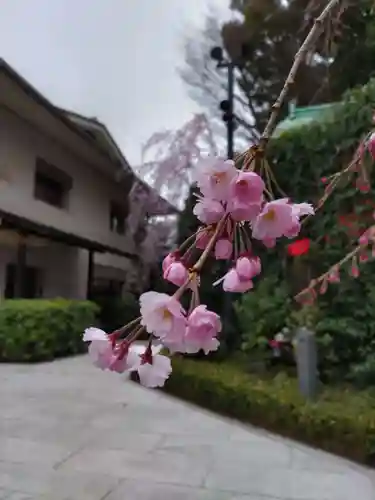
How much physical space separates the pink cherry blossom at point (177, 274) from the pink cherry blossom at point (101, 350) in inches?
5.4

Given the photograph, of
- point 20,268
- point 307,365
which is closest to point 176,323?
point 307,365

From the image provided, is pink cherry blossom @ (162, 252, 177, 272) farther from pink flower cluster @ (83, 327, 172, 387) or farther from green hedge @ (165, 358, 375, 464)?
green hedge @ (165, 358, 375, 464)

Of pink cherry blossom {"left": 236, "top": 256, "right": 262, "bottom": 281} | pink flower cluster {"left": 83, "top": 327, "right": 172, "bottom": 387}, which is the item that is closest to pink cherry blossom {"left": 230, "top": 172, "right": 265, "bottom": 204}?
pink cherry blossom {"left": 236, "top": 256, "right": 262, "bottom": 281}

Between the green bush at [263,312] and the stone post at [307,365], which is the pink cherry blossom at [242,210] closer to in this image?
the stone post at [307,365]

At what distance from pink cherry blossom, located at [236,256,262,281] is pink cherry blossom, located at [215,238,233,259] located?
0.02 m

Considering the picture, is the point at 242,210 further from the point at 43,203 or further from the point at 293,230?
the point at 43,203

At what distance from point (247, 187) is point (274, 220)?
77mm

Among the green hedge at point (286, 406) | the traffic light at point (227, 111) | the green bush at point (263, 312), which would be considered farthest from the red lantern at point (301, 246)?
the traffic light at point (227, 111)

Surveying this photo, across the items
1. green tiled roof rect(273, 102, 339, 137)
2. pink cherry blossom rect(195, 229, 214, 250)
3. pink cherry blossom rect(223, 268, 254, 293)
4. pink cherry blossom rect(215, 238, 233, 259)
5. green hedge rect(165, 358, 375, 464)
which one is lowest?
green hedge rect(165, 358, 375, 464)

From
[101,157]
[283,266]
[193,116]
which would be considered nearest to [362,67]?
[283,266]

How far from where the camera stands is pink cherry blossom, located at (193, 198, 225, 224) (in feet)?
Result: 2.75

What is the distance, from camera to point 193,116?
41.5 ft

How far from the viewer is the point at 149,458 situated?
3.91 m

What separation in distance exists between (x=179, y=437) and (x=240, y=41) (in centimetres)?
939
